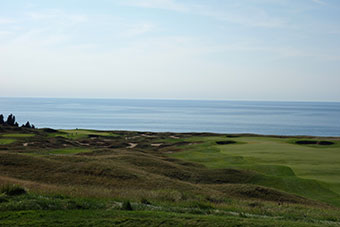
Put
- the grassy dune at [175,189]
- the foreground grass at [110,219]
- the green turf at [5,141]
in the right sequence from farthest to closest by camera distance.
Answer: the green turf at [5,141]
the grassy dune at [175,189]
the foreground grass at [110,219]

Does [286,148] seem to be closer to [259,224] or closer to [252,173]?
[252,173]

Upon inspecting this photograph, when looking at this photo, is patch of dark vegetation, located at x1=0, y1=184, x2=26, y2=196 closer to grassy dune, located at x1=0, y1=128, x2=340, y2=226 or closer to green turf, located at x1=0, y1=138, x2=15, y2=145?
grassy dune, located at x1=0, y1=128, x2=340, y2=226

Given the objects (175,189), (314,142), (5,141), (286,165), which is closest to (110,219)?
(175,189)

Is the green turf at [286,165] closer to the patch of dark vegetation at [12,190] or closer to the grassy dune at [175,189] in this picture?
the grassy dune at [175,189]

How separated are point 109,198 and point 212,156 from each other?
27660 mm

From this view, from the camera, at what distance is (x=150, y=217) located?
10758 millimetres

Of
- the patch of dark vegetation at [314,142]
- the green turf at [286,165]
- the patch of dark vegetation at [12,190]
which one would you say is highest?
the patch of dark vegetation at [12,190]

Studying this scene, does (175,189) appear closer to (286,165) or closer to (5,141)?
(286,165)

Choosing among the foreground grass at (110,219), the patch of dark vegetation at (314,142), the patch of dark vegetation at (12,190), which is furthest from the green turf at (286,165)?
the patch of dark vegetation at (12,190)

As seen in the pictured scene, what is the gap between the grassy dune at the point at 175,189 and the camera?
11.0 meters

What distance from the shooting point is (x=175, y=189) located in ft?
68.2

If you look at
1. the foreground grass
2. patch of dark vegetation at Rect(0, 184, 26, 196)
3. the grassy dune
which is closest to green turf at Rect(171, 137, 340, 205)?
the grassy dune

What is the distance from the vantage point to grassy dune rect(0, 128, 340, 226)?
1098 centimetres

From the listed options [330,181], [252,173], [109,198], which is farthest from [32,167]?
[330,181]
